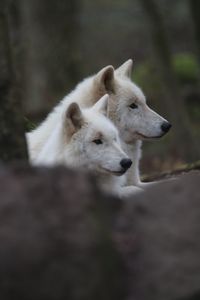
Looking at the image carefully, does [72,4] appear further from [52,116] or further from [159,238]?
[159,238]

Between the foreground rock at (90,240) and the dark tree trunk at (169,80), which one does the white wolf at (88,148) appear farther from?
the dark tree trunk at (169,80)

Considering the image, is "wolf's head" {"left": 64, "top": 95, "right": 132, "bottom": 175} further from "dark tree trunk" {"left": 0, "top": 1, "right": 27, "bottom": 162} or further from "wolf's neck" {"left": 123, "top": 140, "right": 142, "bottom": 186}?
"wolf's neck" {"left": 123, "top": 140, "right": 142, "bottom": 186}

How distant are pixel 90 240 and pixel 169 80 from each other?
1141cm

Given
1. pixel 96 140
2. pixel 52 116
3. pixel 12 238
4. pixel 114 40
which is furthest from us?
pixel 114 40

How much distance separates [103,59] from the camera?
90.6 ft

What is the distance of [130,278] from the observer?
470cm

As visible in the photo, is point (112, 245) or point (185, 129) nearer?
point (112, 245)

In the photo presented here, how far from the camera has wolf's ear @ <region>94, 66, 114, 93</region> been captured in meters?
8.34

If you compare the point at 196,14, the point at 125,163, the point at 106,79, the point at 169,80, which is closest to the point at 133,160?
the point at 106,79

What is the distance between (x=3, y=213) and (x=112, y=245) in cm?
60

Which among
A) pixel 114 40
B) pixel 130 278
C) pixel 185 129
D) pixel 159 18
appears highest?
pixel 130 278

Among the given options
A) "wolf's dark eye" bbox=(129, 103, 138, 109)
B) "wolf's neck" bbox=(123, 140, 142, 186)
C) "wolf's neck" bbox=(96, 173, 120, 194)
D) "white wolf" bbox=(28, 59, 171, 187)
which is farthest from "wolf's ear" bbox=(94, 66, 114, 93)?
"wolf's neck" bbox=(96, 173, 120, 194)

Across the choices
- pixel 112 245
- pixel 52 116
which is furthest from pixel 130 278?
pixel 52 116

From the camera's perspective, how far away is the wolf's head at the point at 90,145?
6988 mm
